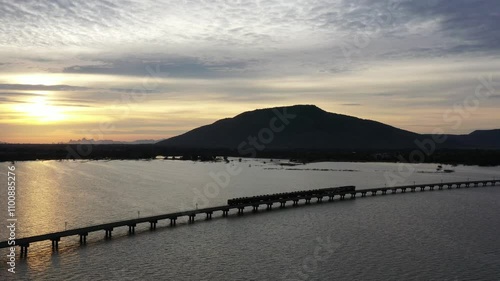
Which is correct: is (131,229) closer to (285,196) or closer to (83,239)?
(83,239)

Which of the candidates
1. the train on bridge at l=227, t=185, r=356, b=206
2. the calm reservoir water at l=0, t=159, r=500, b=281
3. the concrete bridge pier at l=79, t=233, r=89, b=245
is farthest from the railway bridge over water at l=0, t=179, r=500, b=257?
the calm reservoir water at l=0, t=159, r=500, b=281

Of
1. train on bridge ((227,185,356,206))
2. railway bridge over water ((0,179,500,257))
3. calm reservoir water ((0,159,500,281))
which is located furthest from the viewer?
train on bridge ((227,185,356,206))

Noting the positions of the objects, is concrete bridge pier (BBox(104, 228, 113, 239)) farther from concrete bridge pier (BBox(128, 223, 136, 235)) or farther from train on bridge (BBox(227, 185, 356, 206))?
train on bridge (BBox(227, 185, 356, 206))

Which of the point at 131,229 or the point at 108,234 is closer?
the point at 108,234

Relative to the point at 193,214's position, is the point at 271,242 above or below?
below

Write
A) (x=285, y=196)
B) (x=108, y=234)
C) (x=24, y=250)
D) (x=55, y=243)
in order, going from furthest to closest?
1. (x=285, y=196)
2. (x=108, y=234)
3. (x=55, y=243)
4. (x=24, y=250)

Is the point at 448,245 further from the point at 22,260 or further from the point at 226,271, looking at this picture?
the point at 22,260

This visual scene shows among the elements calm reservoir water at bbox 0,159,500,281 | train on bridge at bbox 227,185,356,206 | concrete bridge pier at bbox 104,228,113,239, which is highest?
train on bridge at bbox 227,185,356,206

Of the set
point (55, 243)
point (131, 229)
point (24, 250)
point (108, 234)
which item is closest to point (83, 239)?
point (108, 234)

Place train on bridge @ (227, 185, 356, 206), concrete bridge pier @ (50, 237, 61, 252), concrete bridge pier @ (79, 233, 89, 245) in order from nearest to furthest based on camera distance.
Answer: concrete bridge pier @ (50, 237, 61, 252) → concrete bridge pier @ (79, 233, 89, 245) → train on bridge @ (227, 185, 356, 206)

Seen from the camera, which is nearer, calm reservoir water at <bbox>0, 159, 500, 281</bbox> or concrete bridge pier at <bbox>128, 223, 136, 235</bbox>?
calm reservoir water at <bbox>0, 159, 500, 281</bbox>

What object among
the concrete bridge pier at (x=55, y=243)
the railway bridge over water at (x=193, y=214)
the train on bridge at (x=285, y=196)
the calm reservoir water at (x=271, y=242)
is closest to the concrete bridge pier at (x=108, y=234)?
the railway bridge over water at (x=193, y=214)
